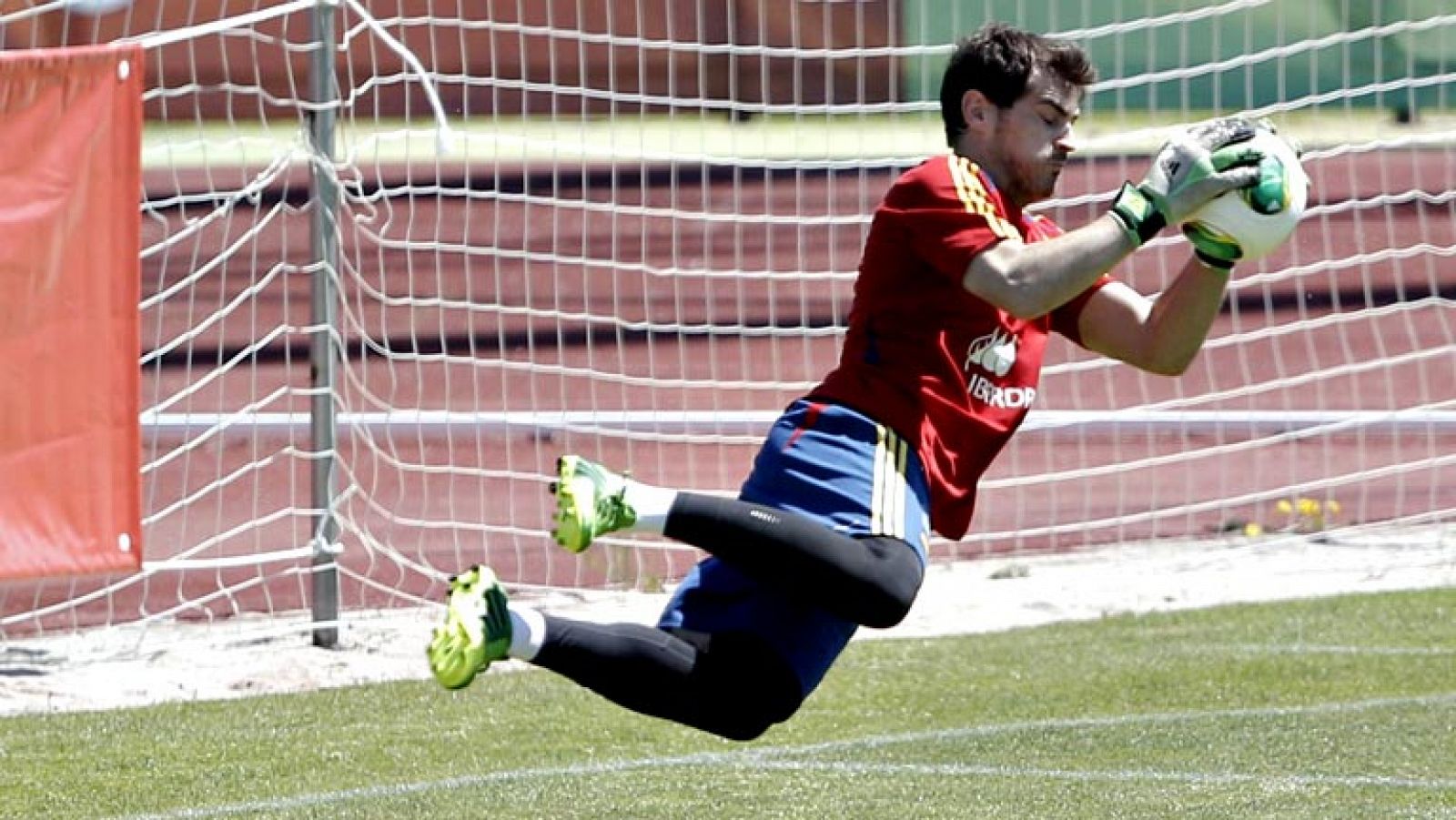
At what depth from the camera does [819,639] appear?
543 centimetres

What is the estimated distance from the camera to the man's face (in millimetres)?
5586

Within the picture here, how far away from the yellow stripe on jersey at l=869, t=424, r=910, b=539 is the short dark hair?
29.5 inches

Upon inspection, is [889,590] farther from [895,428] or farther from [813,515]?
[895,428]

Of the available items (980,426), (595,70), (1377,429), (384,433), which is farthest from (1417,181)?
(980,426)

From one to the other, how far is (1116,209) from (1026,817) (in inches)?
66.5

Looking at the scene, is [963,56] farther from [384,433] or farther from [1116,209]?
[384,433]

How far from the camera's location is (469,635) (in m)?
5.16

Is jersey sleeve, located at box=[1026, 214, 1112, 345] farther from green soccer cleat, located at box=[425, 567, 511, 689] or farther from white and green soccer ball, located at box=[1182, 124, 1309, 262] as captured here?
green soccer cleat, located at box=[425, 567, 511, 689]

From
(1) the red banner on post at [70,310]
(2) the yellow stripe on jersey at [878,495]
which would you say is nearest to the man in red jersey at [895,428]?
(2) the yellow stripe on jersey at [878,495]

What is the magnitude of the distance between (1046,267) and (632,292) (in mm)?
9952

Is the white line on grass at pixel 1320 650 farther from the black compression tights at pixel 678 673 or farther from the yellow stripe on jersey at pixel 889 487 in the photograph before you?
the black compression tights at pixel 678 673

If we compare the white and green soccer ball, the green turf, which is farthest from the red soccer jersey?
the green turf

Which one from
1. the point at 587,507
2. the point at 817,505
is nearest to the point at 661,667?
the point at 587,507

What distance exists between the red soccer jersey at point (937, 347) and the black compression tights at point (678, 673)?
53cm
